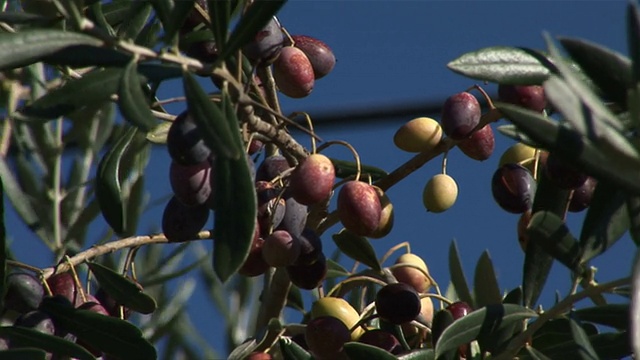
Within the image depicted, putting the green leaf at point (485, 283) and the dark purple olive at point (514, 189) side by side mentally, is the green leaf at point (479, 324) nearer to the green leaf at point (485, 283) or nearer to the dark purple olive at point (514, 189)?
the dark purple olive at point (514, 189)

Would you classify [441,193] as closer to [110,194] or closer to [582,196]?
[582,196]

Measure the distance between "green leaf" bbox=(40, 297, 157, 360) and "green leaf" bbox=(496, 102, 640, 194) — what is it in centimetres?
44

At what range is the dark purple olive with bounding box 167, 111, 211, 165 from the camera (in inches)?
38.9

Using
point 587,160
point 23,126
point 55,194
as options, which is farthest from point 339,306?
point 23,126

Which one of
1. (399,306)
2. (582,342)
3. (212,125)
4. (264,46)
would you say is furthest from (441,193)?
(212,125)

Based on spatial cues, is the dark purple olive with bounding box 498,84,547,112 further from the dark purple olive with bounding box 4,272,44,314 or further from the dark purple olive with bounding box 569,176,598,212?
the dark purple olive with bounding box 4,272,44,314

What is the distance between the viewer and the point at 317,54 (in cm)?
135

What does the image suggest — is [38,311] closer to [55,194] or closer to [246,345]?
[246,345]

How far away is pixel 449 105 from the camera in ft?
4.13

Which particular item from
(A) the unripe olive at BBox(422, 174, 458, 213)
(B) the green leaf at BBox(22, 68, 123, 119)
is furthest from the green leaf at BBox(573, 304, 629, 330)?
(B) the green leaf at BBox(22, 68, 123, 119)

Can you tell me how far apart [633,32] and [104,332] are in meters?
0.57

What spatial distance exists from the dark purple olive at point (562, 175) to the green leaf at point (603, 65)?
0.42ft

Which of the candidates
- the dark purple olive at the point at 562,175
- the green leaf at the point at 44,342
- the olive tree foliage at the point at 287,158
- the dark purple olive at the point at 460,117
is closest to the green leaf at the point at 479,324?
the olive tree foliage at the point at 287,158

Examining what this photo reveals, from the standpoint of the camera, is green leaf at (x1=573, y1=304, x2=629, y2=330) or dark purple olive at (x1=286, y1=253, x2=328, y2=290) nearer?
green leaf at (x1=573, y1=304, x2=629, y2=330)
